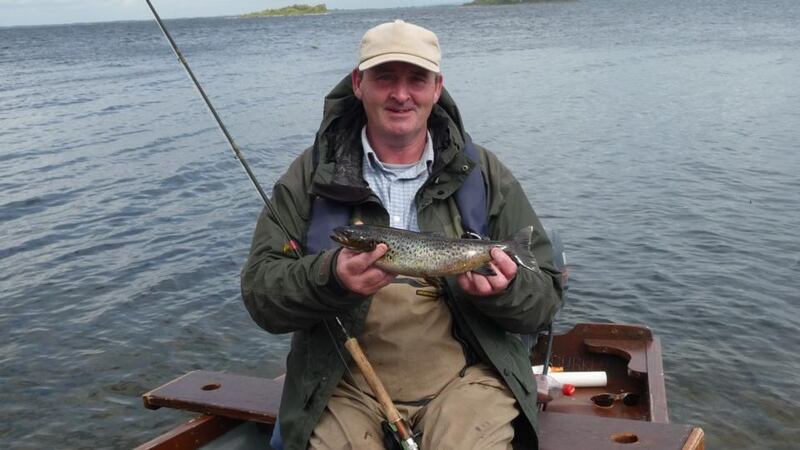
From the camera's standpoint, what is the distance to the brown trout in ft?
11.0

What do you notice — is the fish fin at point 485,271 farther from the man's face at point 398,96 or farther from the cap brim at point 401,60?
the cap brim at point 401,60

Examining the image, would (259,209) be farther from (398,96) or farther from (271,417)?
(398,96)

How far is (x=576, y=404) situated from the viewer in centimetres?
597

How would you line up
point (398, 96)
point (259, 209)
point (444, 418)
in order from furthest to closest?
point (259, 209) → point (398, 96) → point (444, 418)

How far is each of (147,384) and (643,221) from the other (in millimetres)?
8139

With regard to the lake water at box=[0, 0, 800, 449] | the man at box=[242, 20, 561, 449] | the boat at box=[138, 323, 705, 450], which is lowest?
the lake water at box=[0, 0, 800, 449]

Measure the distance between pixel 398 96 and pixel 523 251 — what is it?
96 centimetres

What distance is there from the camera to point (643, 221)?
13383 mm

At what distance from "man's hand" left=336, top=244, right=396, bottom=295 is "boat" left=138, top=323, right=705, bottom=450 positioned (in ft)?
4.63

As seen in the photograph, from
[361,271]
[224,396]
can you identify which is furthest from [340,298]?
[224,396]

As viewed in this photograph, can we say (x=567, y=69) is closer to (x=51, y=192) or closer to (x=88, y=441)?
(x=51, y=192)

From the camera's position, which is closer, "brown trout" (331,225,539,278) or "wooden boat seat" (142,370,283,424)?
"brown trout" (331,225,539,278)

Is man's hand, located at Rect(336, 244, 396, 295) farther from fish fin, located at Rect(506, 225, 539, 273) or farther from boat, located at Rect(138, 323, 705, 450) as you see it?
boat, located at Rect(138, 323, 705, 450)

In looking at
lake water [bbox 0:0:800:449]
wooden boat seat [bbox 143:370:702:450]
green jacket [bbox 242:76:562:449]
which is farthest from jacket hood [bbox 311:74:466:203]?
lake water [bbox 0:0:800:449]
